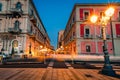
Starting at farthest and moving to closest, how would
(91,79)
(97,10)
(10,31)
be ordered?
1. (97,10)
2. (10,31)
3. (91,79)

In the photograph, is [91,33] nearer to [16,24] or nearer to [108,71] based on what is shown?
[16,24]

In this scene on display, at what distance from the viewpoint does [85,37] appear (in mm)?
28141

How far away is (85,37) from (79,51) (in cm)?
338

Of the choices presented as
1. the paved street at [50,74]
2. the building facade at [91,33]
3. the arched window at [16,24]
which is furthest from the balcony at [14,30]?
the paved street at [50,74]

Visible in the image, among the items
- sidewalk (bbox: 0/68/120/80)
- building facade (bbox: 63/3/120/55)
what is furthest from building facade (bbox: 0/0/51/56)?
sidewalk (bbox: 0/68/120/80)

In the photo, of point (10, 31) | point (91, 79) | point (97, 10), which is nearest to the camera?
point (91, 79)

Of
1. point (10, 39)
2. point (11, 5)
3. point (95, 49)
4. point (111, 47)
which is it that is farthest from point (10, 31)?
point (111, 47)

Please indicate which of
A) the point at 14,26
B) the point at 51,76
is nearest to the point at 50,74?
the point at 51,76

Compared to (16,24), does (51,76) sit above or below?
below

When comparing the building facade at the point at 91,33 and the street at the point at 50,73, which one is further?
the building facade at the point at 91,33

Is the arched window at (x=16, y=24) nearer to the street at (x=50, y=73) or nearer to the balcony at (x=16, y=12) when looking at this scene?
the balcony at (x=16, y=12)

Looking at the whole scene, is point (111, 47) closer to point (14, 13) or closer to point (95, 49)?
point (95, 49)

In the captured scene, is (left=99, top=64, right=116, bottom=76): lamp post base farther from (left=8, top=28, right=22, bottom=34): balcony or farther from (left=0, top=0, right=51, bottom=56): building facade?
(left=8, top=28, right=22, bottom=34): balcony

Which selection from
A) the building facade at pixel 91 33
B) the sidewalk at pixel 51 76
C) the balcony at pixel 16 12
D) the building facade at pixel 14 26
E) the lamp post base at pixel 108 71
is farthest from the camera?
the building facade at pixel 91 33
